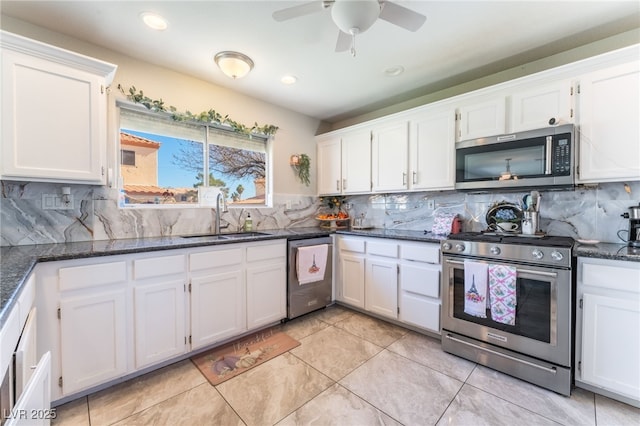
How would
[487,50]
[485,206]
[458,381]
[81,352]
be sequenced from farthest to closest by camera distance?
[485,206] → [487,50] → [458,381] → [81,352]

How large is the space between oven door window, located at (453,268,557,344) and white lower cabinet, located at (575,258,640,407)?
5.6 inches

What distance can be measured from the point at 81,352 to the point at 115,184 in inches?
51.5

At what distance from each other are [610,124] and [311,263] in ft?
8.73

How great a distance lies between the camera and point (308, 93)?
10.1 ft

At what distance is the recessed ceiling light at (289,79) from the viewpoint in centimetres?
269

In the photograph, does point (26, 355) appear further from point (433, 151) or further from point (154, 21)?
point (433, 151)

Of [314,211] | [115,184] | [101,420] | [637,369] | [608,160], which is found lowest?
[101,420]

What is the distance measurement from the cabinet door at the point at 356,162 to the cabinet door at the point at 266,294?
1379 millimetres

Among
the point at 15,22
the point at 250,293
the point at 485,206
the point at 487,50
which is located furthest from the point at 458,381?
the point at 15,22

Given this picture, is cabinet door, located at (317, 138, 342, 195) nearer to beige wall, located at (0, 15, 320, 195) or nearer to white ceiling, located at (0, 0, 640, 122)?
beige wall, located at (0, 15, 320, 195)

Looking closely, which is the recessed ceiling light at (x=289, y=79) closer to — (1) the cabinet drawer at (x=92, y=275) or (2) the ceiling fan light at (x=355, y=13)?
(2) the ceiling fan light at (x=355, y=13)

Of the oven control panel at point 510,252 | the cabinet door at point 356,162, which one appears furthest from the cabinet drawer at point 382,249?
the cabinet door at point 356,162

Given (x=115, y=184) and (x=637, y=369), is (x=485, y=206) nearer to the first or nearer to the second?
(x=637, y=369)

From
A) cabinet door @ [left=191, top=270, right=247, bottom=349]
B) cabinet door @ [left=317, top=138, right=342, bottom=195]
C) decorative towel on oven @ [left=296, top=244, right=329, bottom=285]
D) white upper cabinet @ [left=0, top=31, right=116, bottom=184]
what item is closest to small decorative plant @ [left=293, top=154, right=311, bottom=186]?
cabinet door @ [left=317, top=138, right=342, bottom=195]
